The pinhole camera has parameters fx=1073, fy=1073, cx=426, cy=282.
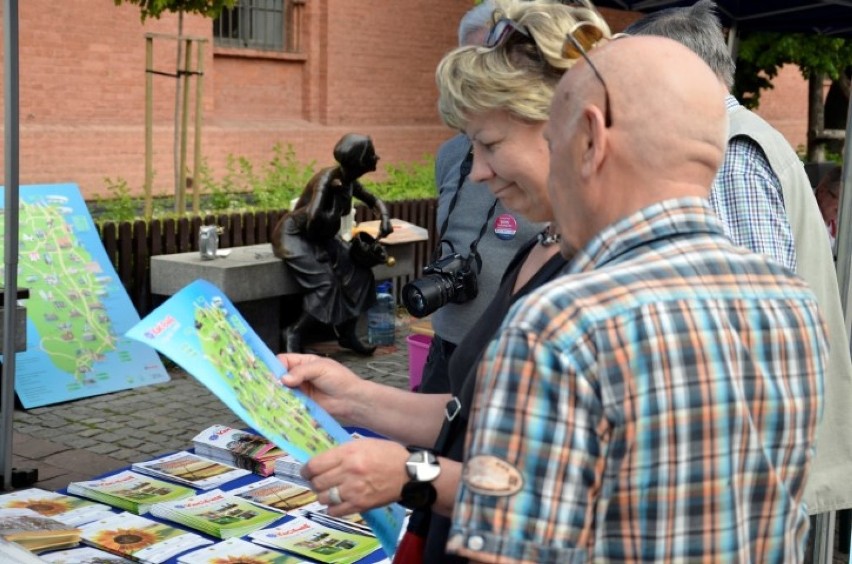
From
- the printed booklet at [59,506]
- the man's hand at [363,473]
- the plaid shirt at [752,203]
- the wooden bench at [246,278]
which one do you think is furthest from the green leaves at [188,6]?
the man's hand at [363,473]

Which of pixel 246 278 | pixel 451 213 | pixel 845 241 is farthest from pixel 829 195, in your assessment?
pixel 246 278

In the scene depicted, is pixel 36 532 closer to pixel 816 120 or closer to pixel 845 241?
pixel 845 241

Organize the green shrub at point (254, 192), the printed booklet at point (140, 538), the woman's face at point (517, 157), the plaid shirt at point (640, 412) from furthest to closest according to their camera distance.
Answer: the green shrub at point (254, 192) → the printed booklet at point (140, 538) → the woman's face at point (517, 157) → the plaid shirt at point (640, 412)

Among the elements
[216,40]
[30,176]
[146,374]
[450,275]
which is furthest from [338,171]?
[216,40]

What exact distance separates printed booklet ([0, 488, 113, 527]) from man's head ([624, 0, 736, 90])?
191 cm

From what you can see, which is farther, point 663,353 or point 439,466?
point 439,466

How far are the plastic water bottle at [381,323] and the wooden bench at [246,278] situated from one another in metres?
0.81

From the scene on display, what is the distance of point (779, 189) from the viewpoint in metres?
2.65

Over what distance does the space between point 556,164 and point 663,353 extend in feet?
0.97

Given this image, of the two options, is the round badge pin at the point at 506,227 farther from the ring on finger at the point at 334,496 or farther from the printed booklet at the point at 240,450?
the ring on finger at the point at 334,496

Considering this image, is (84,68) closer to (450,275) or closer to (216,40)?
(216,40)

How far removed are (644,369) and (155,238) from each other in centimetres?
678

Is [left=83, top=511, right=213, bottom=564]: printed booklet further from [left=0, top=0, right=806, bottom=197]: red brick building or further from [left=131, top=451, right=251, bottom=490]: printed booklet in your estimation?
[left=0, top=0, right=806, bottom=197]: red brick building

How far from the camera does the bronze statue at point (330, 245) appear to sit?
7.44 metres
